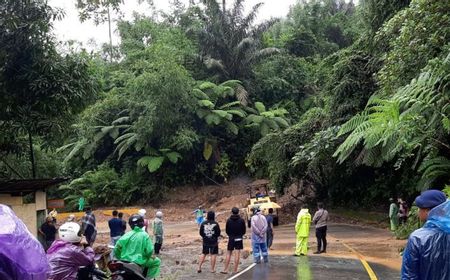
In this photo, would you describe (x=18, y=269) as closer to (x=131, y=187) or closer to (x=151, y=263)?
(x=151, y=263)

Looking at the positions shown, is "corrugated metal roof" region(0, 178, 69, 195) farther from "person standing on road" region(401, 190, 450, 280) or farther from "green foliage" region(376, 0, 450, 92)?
"person standing on road" region(401, 190, 450, 280)

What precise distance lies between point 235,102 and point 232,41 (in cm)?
585

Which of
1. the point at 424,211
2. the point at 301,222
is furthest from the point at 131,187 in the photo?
the point at 424,211

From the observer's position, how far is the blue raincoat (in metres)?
3.77

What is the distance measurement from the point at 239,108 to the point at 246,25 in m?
6.94

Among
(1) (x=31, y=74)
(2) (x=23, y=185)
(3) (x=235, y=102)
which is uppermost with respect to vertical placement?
(3) (x=235, y=102)

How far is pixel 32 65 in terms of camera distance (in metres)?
12.2

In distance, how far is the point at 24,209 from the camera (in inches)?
538

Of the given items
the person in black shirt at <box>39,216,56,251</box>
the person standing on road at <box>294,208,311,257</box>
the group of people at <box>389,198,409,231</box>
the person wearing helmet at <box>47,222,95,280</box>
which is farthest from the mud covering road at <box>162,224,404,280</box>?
the person wearing helmet at <box>47,222,95,280</box>

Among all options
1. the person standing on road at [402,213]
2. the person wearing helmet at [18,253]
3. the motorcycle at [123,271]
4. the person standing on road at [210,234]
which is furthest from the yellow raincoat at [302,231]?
the person wearing helmet at [18,253]

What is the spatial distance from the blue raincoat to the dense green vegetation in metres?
5.61

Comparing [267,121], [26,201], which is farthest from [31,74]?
[267,121]

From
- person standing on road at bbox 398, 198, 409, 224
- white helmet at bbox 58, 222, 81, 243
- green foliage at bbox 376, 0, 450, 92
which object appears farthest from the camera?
person standing on road at bbox 398, 198, 409, 224

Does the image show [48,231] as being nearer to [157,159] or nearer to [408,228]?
[408,228]
